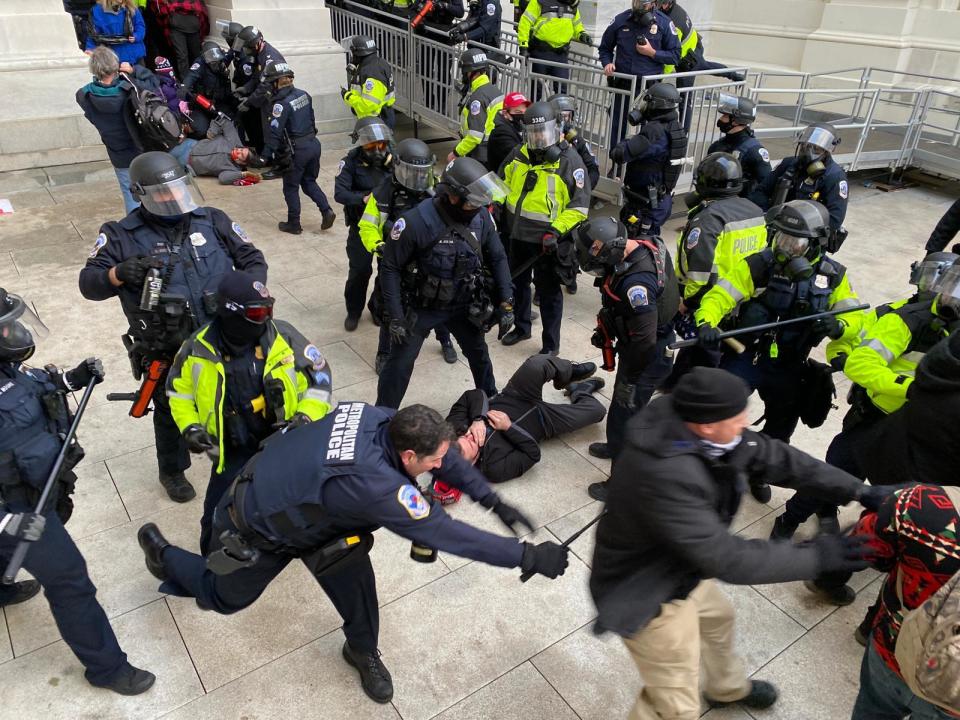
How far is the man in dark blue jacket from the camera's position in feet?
20.2

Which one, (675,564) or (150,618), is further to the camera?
(150,618)

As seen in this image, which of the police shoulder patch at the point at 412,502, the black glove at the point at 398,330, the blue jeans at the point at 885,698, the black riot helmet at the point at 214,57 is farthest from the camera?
the black riot helmet at the point at 214,57

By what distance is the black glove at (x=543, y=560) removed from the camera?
2562 mm

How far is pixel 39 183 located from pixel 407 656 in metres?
8.38

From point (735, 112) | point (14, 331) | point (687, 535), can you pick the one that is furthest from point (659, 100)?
point (14, 331)

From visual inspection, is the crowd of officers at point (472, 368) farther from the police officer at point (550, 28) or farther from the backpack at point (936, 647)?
the police officer at point (550, 28)

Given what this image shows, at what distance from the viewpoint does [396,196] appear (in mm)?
5051

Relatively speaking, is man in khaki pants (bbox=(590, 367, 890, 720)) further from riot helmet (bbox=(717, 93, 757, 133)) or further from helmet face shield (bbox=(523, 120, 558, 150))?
riot helmet (bbox=(717, 93, 757, 133))

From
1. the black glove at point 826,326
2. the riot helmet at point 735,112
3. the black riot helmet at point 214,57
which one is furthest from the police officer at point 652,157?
the black riot helmet at point 214,57

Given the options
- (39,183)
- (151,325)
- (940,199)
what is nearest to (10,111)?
(39,183)

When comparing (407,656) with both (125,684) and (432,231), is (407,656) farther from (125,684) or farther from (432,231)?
(432,231)

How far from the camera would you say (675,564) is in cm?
238

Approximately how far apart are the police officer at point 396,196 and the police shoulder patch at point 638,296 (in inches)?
65.4

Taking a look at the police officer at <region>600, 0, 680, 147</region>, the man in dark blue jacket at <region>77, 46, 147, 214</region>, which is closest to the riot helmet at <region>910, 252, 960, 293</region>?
the police officer at <region>600, 0, 680, 147</region>
